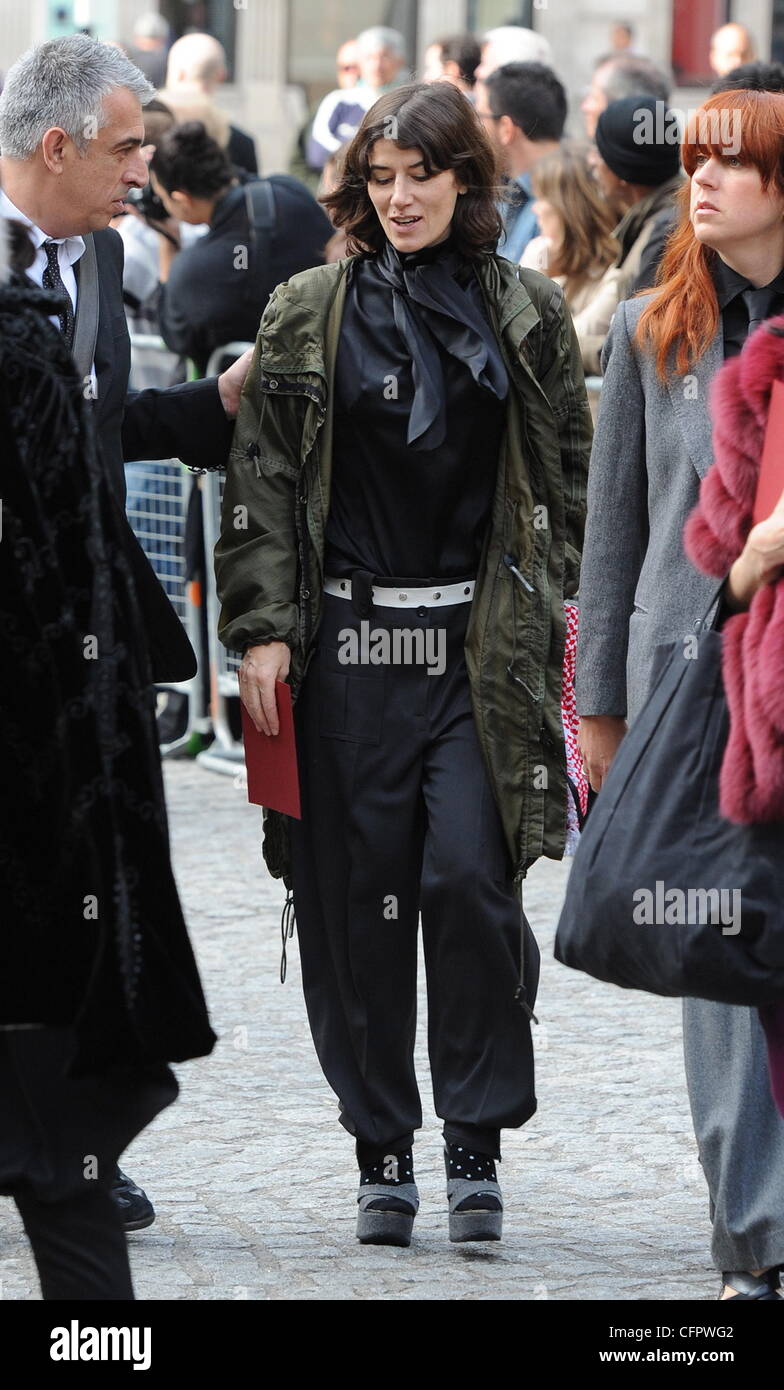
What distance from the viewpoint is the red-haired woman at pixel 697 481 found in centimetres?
402

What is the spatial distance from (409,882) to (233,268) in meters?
4.61

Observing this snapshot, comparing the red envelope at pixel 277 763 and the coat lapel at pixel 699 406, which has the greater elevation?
the coat lapel at pixel 699 406

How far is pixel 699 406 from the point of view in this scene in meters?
4.10

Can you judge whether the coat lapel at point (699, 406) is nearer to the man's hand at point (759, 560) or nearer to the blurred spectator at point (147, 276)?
the man's hand at point (759, 560)

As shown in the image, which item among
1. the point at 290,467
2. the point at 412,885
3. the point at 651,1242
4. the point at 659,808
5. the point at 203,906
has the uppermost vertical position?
the point at 290,467

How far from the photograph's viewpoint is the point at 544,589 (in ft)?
15.1

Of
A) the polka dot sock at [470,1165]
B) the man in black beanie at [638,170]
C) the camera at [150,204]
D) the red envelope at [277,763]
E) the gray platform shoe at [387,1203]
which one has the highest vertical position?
Result: the man in black beanie at [638,170]

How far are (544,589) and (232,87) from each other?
1161 inches

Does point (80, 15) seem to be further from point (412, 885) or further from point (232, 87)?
point (412, 885)

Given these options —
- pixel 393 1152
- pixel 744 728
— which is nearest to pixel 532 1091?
pixel 393 1152

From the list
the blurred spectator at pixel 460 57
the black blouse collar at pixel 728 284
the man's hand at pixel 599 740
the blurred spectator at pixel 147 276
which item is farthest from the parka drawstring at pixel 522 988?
the blurred spectator at pixel 460 57

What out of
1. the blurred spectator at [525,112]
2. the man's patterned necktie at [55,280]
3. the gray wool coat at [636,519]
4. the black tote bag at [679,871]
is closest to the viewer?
the black tote bag at [679,871]

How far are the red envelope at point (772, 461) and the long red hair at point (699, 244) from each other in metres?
0.42

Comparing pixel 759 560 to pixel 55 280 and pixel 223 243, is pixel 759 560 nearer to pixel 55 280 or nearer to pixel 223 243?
pixel 55 280
